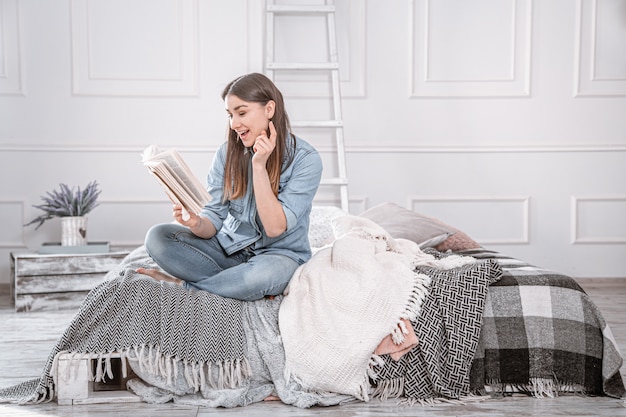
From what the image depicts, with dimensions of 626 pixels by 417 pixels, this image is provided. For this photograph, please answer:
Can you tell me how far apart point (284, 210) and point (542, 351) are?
0.78 m

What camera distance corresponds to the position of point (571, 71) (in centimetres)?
399

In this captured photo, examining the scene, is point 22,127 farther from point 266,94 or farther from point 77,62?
point 266,94

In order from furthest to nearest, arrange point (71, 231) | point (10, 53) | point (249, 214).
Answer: point (10, 53) < point (71, 231) < point (249, 214)

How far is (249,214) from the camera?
2191 mm

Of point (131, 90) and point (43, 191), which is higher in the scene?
point (131, 90)

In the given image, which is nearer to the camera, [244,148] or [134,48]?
[244,148]

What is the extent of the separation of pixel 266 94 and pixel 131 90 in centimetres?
188

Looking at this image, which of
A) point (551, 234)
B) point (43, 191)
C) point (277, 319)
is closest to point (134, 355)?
point (277, 319)

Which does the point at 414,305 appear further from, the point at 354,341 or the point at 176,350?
the point at 176,350

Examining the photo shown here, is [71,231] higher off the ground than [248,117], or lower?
lower

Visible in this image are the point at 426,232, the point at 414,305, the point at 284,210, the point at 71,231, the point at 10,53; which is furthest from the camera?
the point at 10,53

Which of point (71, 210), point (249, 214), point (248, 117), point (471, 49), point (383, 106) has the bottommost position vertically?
point (71, 210)

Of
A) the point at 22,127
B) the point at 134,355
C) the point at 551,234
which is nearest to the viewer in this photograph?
the point at 134,355

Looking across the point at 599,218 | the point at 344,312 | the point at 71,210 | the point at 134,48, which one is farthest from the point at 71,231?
the point at 599,218
